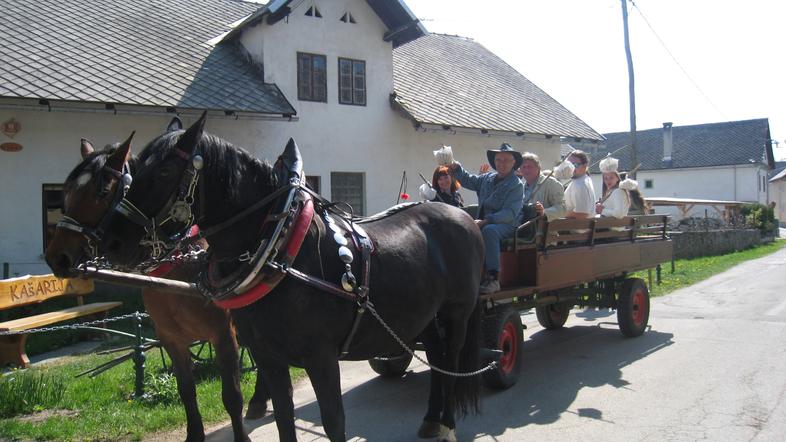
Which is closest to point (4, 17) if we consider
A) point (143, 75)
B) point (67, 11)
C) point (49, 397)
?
point (67, 11)

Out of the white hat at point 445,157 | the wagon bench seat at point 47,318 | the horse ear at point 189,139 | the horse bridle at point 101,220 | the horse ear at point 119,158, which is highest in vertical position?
the white hat at point 445,157

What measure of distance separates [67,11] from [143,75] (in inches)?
117

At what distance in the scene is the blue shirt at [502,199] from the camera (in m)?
5.64

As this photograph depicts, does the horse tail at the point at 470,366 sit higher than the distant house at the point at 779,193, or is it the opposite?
the distant house at the point at 779,193

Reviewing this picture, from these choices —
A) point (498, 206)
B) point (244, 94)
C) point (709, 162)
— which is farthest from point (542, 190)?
point (709, 162)

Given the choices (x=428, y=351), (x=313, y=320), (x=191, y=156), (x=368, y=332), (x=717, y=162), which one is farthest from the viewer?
(x=717, y=162)

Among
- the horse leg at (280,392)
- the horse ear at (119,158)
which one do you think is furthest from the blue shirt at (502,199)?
the horse ear at (119,158)

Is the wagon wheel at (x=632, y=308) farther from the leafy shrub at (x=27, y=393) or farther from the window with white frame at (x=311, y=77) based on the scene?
the window with white frame at (x=311, y=77)

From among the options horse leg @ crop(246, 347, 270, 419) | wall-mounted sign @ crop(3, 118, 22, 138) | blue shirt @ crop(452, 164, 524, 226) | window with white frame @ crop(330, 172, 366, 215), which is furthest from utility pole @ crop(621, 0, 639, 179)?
horse leg @ crop(246, 347, 270, 419)

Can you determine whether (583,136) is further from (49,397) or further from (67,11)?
(49,397)

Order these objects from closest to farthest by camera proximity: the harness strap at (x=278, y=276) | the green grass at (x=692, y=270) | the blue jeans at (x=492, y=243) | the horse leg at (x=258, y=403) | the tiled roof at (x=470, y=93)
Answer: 1. the harness strap at (x=278, y=276)
2. the horse leg at (x=258, y=403)
3. the blue jeans at (x=492, y=243)
4. the green grass at (x=692, y=270)
5. the tiled roof at (x=470, y=93)

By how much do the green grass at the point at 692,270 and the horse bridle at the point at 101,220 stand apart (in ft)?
38.0

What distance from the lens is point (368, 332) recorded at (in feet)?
11.7

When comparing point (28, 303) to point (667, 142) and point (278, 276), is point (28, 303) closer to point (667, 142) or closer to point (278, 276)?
point (278, 276)
